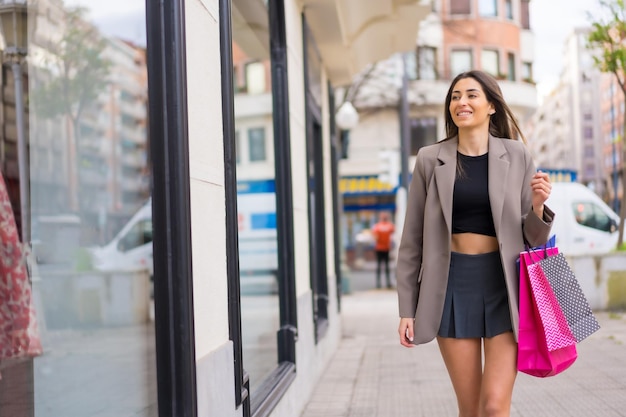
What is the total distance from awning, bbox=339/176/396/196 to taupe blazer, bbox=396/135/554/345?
30037 mm

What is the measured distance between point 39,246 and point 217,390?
0.94m

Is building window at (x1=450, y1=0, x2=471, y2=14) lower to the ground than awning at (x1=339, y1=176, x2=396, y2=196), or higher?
higher

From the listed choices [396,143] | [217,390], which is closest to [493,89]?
[217,390]

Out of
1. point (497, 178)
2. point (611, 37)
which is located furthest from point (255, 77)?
point (611, 37)

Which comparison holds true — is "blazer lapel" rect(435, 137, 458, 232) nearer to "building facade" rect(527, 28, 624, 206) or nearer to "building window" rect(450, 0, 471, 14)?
"building window" rect(450, 0, 471, 14)

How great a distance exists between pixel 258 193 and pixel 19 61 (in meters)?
3.13

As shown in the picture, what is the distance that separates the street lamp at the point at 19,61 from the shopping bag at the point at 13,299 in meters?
0.37

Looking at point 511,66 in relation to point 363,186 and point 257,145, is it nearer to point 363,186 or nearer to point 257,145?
point 363,186

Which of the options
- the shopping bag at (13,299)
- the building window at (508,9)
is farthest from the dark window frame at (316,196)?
the building window at (508,9)

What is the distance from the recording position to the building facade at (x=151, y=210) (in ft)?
10.5

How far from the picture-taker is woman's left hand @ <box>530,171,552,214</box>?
3459 mm

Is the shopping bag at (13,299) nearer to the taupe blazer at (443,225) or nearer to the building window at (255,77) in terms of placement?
the taupe blazer at (443,225)

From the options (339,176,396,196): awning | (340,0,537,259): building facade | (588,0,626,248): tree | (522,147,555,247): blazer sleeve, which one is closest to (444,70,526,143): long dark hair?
(522,147,555,247): blazer sleeve

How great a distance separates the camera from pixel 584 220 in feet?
64.4
